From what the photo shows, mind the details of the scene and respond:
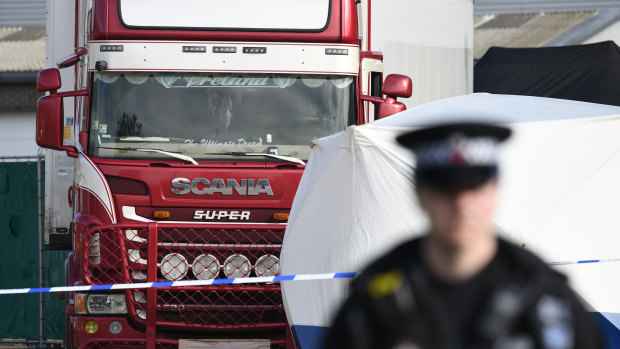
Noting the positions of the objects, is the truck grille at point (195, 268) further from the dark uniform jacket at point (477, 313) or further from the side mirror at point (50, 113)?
the dark uniform jacket at point (477, 313)

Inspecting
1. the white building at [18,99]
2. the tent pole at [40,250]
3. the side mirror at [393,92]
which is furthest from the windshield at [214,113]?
the white building at [18,99]

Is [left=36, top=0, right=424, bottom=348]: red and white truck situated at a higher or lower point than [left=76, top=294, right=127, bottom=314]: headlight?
higher

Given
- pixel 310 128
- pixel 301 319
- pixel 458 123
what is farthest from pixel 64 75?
pixel 458 123

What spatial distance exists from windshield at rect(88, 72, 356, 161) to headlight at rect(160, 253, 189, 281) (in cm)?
81

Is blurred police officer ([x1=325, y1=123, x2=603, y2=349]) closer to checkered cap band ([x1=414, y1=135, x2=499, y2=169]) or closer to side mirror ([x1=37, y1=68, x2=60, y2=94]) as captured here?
checkered cap band ([x1=414, y1=135, x2=499, y2=169])

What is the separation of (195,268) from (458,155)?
5875mm

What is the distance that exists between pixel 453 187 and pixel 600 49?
51.1 feet

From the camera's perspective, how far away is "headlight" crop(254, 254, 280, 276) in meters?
8.11

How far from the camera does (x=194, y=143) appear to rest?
8359 millimetres

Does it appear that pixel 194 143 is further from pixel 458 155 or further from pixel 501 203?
pixel 458 155

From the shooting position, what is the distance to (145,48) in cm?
852

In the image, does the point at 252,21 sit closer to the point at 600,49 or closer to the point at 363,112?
the point at 363,112

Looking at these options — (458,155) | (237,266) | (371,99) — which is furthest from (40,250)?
(458,155)

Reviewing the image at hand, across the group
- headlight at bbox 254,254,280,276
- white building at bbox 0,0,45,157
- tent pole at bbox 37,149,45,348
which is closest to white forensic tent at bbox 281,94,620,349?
headlight at bbox 254,254,280,276
